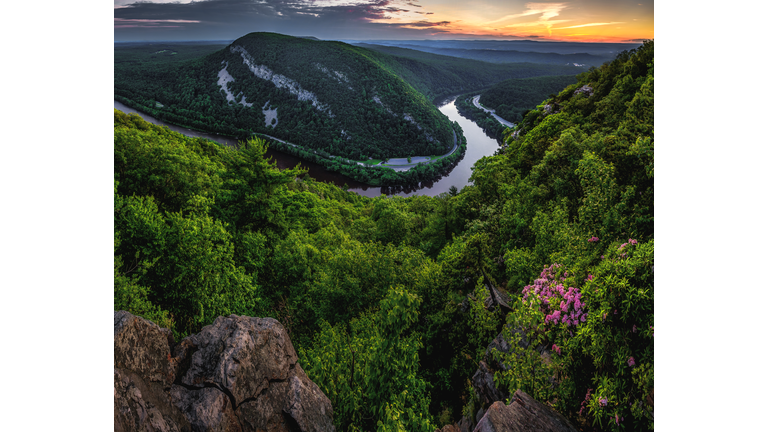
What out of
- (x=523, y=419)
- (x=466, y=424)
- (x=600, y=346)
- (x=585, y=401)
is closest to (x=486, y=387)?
(x=466, y=424)

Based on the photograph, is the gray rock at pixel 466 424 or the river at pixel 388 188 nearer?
the gray rock at pixel 466 424

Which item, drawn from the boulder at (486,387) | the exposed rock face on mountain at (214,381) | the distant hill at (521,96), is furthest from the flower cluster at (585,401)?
the distant hill at (521,96)

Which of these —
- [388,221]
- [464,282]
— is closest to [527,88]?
[388,221]

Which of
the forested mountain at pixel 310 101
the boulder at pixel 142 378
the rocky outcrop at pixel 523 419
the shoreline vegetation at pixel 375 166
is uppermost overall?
the forested mountain at pixel 310 101

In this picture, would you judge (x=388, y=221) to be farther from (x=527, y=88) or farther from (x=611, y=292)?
(x=527, y=88)

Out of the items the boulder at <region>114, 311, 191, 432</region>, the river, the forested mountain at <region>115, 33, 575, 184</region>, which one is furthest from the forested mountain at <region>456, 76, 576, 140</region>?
the boulder at <region>114, 311, 191, 432</region>

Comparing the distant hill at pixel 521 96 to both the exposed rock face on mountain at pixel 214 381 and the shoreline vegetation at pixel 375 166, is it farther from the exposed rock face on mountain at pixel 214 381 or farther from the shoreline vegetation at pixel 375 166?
the exposed rock face on mountain at pixel 214 381

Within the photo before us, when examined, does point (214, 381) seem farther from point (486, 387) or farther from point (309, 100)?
point (309, 100)
